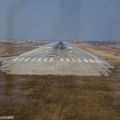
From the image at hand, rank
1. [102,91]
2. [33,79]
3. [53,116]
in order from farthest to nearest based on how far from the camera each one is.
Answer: [33,79] → [102,91] → [53,116]

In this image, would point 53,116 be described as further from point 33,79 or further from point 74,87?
point 33,79

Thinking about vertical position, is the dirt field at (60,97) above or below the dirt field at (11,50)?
above

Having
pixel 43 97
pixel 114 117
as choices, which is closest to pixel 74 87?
pixel 43 97

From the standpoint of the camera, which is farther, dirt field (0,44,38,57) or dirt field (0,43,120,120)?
dirt field (0,44,38,57)

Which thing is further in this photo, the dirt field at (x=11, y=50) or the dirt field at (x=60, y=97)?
the dirt field at (x=11, y=50)

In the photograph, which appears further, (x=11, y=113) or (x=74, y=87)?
(x=74, y=87)

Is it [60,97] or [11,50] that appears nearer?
[60,97]

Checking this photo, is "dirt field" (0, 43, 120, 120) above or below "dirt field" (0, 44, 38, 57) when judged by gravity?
above

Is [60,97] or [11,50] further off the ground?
[60,97]
